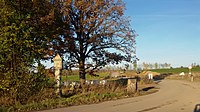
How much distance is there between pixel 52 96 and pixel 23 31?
4.60 meters

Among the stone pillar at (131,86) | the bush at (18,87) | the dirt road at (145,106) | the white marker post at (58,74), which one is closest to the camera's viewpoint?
the dirt road at (145,106)

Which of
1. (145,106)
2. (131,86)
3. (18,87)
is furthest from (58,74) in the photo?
(145,106)

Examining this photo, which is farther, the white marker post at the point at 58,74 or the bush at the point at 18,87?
the white marker post at the point at 58,74

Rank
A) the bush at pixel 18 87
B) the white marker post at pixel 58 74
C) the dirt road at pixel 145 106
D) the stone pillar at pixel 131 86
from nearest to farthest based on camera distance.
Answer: the dirt road at pixel 145 106 < the bush at pixel 18 87 < the white marker post at pixel 58 74 < the stone pillar at pixel 131 86

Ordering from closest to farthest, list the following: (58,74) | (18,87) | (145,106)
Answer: (145,106) < (18,87) < (58,74)

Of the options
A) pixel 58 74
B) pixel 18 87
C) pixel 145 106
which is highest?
pixel 58 74

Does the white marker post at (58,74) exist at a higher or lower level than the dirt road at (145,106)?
higher

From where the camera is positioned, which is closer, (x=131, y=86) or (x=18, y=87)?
(x=18, y=87)

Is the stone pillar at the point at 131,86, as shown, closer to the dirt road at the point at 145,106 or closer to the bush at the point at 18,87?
the dirt road at the point at 145,106

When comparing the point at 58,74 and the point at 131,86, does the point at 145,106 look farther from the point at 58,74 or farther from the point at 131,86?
the point at 131,86

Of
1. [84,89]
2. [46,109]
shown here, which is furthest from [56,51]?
[46,109]

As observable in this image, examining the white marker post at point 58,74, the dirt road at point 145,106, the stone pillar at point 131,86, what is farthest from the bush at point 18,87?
the stone pillar at point 131,86

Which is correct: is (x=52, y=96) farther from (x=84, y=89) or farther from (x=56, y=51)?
(x=56, y=51)

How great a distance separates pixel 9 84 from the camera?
16203 millimetres
